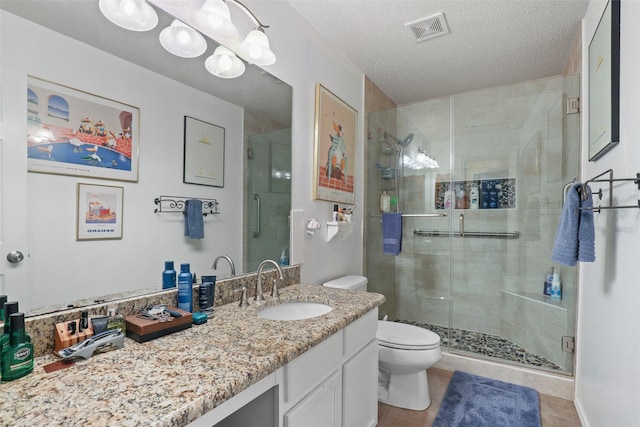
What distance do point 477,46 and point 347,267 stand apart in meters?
1.96

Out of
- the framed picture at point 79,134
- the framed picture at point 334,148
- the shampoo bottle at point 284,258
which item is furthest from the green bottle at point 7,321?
the framed picture at point 334,148

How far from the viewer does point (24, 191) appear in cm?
93

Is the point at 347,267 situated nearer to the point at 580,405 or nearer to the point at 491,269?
the point at 491,269

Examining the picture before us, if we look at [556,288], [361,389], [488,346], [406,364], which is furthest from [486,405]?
[556,288]

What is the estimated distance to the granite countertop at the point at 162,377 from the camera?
66 cm

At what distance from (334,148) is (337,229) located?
1.98ft

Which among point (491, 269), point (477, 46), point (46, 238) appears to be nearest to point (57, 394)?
point (46, 238)

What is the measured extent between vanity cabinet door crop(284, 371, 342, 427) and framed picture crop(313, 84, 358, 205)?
3.95 ft

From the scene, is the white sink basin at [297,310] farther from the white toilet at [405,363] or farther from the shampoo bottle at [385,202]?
the shampoo bottle at [385,202]

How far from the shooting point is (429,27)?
223 centimetres

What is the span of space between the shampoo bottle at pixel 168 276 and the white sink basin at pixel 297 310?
0.48 m

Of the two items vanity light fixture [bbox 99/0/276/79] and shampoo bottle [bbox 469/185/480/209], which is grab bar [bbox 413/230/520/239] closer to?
shampoo bottle [bbox 469/185/480/209]

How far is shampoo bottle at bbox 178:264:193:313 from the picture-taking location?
1.29 meters

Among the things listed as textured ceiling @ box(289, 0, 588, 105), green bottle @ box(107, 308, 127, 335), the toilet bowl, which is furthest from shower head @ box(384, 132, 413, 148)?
green bottle @ box(107, 308, 127, 335)
